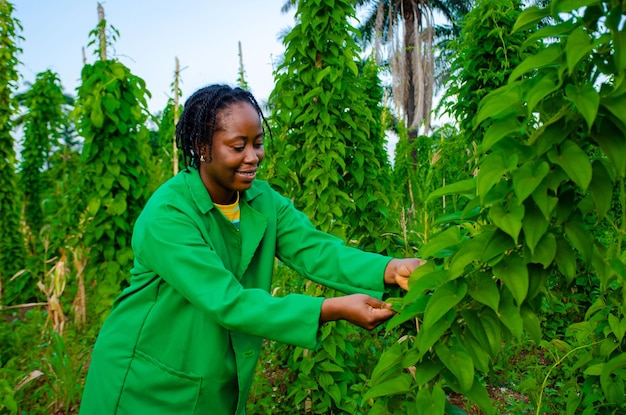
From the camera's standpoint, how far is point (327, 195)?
2934 mm

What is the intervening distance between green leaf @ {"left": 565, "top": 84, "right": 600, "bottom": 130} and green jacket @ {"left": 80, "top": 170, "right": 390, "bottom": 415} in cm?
84

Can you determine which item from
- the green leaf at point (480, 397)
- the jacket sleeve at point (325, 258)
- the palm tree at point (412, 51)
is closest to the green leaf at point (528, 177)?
the green leaf at point (480, 397)

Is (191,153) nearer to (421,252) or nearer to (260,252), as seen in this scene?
(260,252)

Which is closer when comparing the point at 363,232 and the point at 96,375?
the point at 96,375

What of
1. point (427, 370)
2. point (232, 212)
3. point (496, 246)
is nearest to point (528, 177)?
point (496, 246)

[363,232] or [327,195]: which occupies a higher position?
[327,195]

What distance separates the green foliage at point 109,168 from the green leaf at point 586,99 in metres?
3.45

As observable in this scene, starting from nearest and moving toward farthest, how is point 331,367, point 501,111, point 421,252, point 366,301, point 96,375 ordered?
1. point 501,111
2. point 421,252
3. point 366,301
4. point 96,375
5. point 331,367

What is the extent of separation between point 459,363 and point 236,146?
958 millimetres

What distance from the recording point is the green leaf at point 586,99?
2.95 ft

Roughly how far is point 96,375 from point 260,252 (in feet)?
2.26

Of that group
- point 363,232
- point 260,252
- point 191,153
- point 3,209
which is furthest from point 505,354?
point 3,209

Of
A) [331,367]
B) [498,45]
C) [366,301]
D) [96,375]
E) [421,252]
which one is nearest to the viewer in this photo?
[421,252]

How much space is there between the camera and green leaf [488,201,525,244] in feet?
3.29
